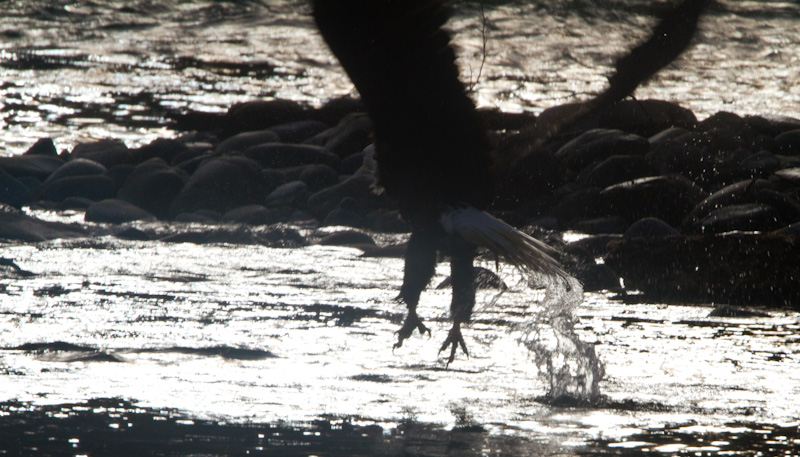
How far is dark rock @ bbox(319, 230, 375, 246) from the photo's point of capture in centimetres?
938

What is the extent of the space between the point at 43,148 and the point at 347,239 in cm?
573

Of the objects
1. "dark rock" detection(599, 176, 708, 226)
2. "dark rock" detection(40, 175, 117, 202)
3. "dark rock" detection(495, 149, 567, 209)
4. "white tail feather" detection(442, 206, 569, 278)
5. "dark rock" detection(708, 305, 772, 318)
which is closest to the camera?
"white tail feather" detection(442, 206, 569, 278)

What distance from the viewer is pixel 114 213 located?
1053 cm

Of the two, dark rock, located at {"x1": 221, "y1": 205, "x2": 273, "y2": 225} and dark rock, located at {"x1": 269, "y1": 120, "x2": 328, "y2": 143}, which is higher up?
dark rock, located at {"x1": 269, "y1": 120, "x2": 328, "y2": 143}

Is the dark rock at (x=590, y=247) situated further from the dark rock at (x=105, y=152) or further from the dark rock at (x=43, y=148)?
the dark rock at (x=43, y=148)

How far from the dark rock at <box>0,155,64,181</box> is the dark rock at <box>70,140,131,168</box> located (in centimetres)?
36

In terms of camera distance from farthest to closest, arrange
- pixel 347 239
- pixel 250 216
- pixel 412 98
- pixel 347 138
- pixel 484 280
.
→ pixel 347 138 → pixel 250 216 → pixel 347 239 → pixel 484 280 → pixel 412 98

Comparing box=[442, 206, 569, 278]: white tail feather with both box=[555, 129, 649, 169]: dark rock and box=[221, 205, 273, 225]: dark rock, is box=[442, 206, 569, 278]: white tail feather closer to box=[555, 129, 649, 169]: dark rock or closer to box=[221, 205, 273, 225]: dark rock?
box=[221, 205, 273, 225]: dark rock

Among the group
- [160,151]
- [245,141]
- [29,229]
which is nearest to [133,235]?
[29,229]

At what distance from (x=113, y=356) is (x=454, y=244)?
6.23 ft

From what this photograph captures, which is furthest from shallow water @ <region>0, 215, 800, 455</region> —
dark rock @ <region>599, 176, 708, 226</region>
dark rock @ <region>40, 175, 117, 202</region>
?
dark rock @ <region>40, 175, 117, 202</region>

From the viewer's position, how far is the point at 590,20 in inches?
156

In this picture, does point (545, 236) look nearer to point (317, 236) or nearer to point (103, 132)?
point (317, 236)

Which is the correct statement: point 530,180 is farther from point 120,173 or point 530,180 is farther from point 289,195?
point 120,173
